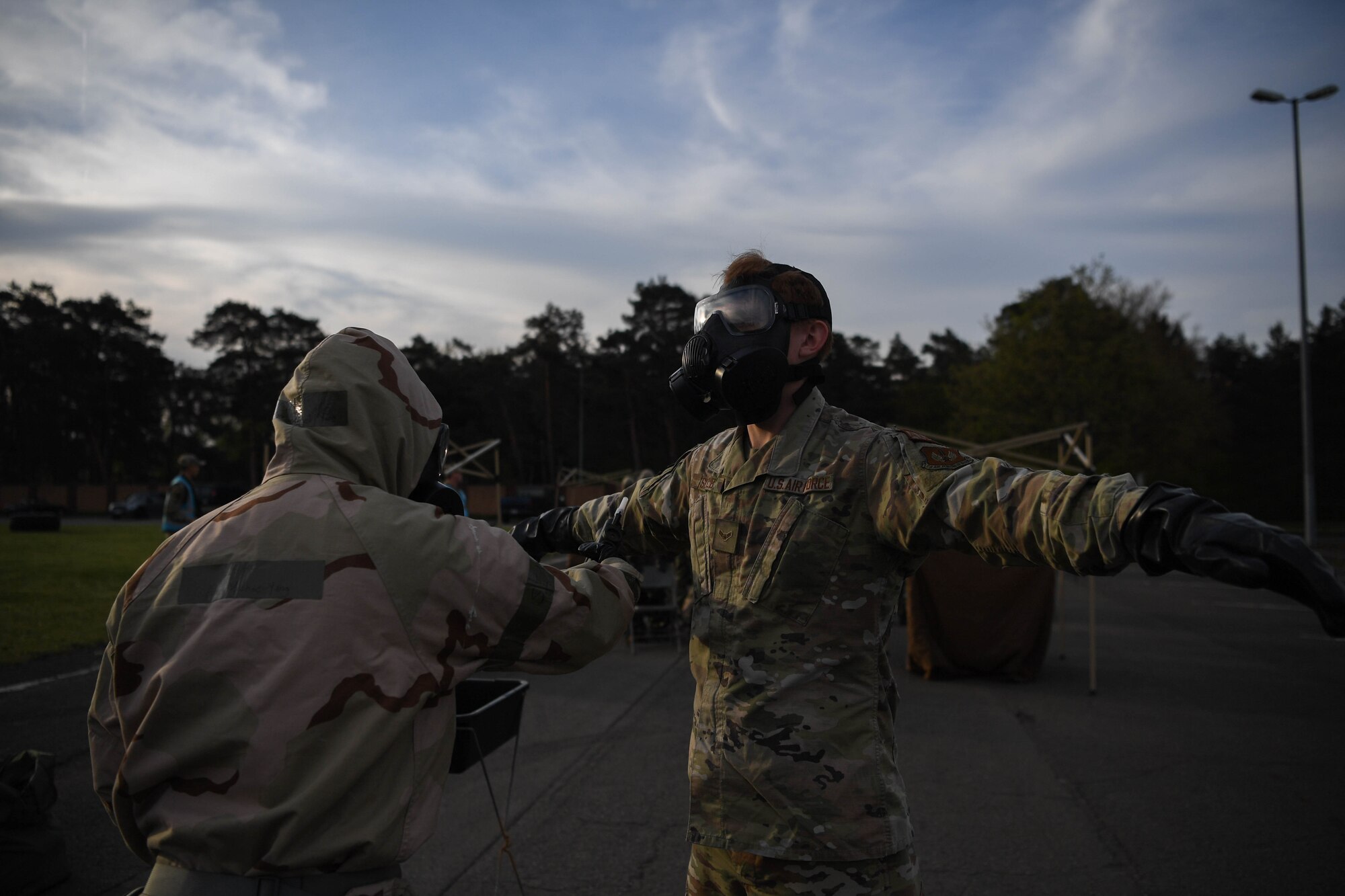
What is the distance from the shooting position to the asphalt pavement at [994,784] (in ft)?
13.4

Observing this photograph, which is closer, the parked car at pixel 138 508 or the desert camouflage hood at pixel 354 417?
the desert camouflage hood at pixel 354 417

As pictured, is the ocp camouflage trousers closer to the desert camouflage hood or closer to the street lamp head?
the desert camouflage hood

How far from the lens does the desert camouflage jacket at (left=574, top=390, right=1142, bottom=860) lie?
6.39ft

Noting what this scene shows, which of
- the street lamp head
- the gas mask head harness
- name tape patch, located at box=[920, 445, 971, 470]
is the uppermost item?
the street lamp head

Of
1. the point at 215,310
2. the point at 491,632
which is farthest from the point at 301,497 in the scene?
the point at 215,310

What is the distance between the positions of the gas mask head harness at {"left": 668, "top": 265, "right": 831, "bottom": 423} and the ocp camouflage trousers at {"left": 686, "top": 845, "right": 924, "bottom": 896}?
1096 mm

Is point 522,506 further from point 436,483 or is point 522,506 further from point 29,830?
point 436,483

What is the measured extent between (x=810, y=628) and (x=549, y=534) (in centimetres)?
91

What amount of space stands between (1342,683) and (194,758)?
10.4 meters

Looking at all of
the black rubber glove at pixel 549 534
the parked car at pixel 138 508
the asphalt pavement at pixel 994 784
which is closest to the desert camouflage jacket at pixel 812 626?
the black rubber glove at pixel 549 534

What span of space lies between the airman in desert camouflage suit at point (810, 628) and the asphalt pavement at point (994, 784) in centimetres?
153

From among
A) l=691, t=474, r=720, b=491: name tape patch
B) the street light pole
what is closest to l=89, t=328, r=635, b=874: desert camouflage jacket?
l=691, t=474, r=720, b=491: name tape patch

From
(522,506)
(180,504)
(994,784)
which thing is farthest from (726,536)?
(522,506)

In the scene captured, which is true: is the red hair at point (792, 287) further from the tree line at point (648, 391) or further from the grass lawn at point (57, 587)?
the tree line at point (648, 391)
